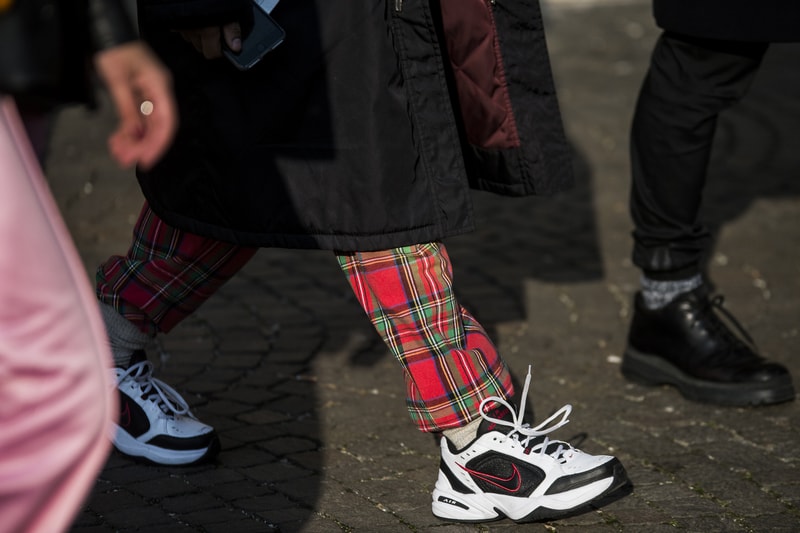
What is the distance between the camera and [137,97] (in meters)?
1.65

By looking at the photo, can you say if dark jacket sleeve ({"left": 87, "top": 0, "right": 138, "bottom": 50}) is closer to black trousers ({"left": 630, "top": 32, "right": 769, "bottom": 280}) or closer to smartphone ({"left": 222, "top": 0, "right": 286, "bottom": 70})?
smartphone ({"left": 222, "top": 0, "right": 286, "bottom": 70})

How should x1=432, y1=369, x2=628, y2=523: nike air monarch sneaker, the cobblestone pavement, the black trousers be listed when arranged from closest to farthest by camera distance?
x1=432, y1=369, x2=628, y2=523: nike air monarch sneaker < the cobblestone pavement < the black trousers

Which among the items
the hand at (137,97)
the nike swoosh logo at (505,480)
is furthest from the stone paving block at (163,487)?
the hand at (137,97)

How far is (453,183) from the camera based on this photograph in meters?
2.47

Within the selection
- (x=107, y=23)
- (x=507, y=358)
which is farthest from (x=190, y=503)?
(x=107, y=23)

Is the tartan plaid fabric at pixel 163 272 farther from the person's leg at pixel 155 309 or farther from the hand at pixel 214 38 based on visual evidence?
the hand at pixel 214 38

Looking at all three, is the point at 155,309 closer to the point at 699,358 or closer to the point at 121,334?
the point at 121,334

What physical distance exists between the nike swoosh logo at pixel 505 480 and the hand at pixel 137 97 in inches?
49.6

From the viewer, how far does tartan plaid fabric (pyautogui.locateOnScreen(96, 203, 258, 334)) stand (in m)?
2.85

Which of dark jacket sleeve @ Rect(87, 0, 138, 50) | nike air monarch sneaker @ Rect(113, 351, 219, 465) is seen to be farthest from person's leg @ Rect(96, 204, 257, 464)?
dark jacket sleeve @ Rect(87, 0, 138, 50)

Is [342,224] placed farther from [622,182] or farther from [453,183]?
[622,182]

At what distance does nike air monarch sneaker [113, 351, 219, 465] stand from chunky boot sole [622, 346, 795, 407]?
1.38m

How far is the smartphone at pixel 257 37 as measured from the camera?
229cm

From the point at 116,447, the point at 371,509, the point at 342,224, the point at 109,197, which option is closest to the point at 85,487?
the point at 342,224
